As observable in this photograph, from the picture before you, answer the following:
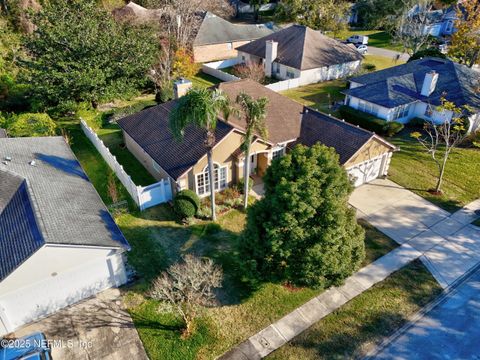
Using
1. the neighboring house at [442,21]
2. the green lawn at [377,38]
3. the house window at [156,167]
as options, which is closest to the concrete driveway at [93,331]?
the house window at [156,167]

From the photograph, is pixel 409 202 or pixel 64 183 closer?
pixel 64 183

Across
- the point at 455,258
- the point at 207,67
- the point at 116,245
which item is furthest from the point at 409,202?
the point at 207,67

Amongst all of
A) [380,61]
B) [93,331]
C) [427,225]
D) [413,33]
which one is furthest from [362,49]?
[93,331]

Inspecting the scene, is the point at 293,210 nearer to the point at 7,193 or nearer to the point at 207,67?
the point at 7,193

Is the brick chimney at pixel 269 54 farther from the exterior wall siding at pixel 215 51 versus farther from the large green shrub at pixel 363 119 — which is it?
the large green shrub at pixel 363 119

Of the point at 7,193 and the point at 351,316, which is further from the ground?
the point at 7,193

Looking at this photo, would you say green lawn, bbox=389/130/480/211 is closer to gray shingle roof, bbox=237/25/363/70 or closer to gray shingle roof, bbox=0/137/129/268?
gray shingle roof, bbox=237/25/363/70

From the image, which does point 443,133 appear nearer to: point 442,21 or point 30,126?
point 30,126
